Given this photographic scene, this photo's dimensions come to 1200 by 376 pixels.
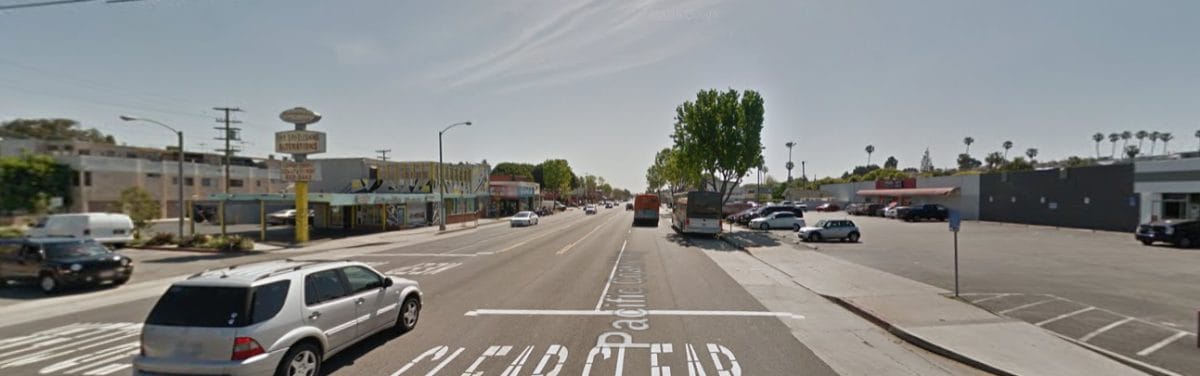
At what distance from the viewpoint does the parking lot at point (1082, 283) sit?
8984 millimetres

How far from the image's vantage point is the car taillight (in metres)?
5.70

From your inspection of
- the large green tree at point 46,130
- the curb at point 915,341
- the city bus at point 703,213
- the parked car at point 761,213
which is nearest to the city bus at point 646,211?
the parked car at point 761,213

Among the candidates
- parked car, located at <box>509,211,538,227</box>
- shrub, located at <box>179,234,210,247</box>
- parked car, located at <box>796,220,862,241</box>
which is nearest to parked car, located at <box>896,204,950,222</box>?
parked car, located at <box>796,220,862,241</box>

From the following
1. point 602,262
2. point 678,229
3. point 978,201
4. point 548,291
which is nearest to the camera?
point 548,291

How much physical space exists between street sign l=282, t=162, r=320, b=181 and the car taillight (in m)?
28.2

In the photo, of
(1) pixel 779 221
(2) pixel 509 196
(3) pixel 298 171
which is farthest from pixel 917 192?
(3) pixel 298 171

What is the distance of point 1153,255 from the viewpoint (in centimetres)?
2125

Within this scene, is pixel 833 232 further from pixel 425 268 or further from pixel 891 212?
pixel 891 212

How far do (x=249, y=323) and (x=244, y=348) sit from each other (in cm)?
28

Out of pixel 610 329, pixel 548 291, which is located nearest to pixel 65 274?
pixel 548 291

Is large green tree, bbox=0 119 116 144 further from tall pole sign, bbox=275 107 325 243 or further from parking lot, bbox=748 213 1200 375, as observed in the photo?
parking lot, bbox=748 213 1200 375

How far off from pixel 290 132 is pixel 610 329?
29.5 metres

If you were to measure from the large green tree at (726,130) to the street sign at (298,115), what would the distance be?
26351mm

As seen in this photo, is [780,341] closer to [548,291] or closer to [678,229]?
[548,291]
